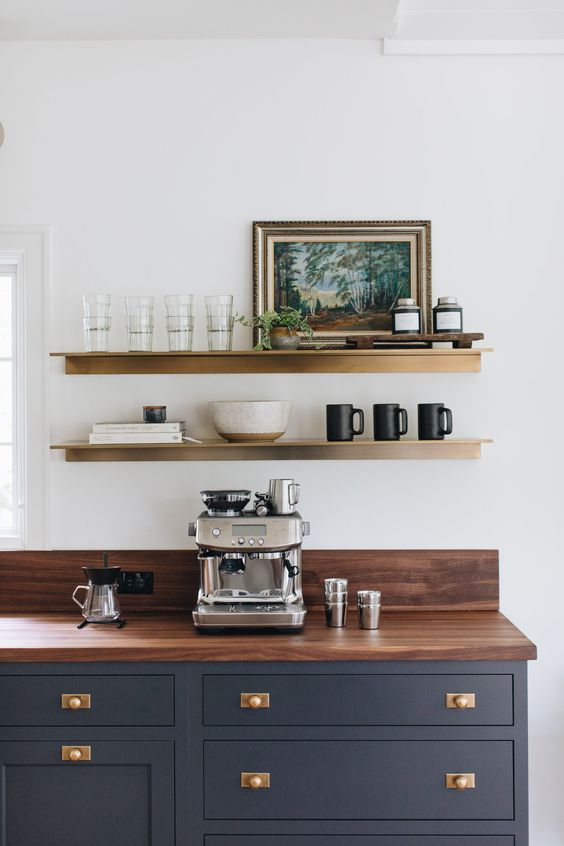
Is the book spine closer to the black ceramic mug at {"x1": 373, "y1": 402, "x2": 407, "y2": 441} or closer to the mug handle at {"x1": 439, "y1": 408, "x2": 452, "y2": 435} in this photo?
the black ceramic mug at {"x1": 373, "y1": 402, "x2": 407, "y2": 441}

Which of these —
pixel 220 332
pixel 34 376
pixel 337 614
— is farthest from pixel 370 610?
pixel 34 376

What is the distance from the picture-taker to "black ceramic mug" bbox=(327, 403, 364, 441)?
2.55 m

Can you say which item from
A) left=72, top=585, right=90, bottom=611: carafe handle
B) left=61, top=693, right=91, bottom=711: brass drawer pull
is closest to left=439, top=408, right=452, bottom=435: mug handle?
left=72, top=585, right=90, bottom=611: carafe handle

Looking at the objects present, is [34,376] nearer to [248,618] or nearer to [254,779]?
[248,618]

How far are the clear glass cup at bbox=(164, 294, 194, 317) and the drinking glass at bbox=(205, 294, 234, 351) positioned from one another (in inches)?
2.4

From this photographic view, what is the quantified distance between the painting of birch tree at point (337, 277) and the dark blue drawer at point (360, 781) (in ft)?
4.42

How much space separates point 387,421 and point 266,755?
1082 millimetres

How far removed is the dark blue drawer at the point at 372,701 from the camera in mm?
2168

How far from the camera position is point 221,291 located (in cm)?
270

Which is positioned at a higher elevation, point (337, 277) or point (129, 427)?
point (337, 277)

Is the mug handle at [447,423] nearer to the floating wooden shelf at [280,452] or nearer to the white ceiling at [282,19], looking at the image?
the floating wooden shelf at [280,452]

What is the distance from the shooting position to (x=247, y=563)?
2385 mm

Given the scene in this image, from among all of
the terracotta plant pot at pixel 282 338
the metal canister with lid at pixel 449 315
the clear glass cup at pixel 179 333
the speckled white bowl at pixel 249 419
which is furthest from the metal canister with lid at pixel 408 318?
the clear glass cup at pixel 179 333

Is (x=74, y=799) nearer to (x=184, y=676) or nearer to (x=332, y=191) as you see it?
(x=184, y=676)
